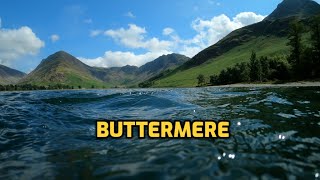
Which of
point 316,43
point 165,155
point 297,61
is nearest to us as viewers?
point 165,155

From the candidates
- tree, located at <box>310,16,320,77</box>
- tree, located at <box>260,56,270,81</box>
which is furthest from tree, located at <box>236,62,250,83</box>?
tree, located at <box>310,16,320,77</box>

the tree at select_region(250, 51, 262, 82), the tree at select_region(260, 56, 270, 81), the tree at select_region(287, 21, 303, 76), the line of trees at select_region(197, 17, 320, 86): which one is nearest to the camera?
the line of trees at select_region(197, 17, 320, 86)

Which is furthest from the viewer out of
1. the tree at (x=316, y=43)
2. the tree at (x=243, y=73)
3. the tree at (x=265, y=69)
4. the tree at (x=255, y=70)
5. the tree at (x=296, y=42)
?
the tree at (x=243, y=73)

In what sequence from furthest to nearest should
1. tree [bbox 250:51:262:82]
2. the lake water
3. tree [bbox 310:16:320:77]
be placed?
tree [bbox 250:51:262:82], tree [bbox 310:16:320:77], the lake water

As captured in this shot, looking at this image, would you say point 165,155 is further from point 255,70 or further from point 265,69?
point 255,70

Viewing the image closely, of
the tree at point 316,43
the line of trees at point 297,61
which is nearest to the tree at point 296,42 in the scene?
the line of trees at point 297,61

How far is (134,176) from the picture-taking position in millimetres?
8305

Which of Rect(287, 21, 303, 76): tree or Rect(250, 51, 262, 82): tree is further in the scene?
Rect(250, 51, 262, 82): tree

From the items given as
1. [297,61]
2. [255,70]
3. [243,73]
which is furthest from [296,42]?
[243,73]

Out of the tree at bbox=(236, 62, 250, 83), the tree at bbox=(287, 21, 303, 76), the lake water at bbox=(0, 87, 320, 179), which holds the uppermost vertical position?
the tree at bbox=(287, 21, 303, 76)

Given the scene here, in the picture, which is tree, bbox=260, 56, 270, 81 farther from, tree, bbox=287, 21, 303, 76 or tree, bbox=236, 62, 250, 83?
tree, bbox=287, 21, 303, 76

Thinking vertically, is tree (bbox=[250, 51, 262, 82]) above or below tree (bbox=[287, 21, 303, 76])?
below

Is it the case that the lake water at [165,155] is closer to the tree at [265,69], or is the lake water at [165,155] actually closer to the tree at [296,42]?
the tree at [296,42]

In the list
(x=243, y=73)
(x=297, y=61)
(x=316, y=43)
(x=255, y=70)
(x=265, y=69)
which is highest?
(x=316, y=43)
